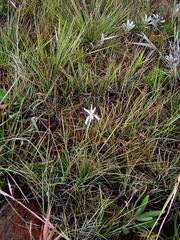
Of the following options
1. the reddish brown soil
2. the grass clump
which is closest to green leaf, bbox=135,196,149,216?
the grass clump

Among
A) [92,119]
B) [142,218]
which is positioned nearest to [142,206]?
[142,218]

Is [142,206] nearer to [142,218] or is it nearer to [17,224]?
[142,218]

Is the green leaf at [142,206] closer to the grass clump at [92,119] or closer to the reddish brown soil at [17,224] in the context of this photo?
the grass clump at [92,119]

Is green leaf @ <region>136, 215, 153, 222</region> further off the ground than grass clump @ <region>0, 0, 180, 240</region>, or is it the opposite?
grass clump @ <region>0, 0, 180, 240</region>

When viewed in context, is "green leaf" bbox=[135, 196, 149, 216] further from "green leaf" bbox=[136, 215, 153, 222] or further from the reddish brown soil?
the reddish brown soil

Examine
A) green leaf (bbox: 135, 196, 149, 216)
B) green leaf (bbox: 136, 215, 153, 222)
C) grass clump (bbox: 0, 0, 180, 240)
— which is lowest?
green leaf (bbox: 136, 215, 153, 222)

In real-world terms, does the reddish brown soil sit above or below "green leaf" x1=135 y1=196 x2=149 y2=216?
above

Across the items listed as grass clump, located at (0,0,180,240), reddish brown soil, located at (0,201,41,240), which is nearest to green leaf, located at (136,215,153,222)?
grass clump, located at (0,0,180,240)
